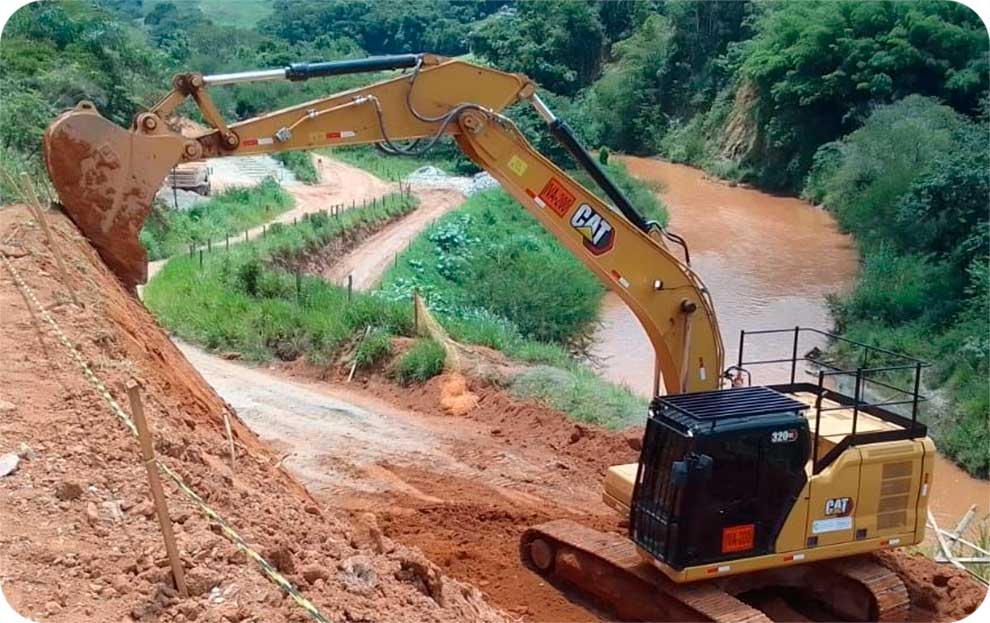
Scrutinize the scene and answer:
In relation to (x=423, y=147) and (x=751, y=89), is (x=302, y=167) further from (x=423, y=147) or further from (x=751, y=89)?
(x=423, y=147)

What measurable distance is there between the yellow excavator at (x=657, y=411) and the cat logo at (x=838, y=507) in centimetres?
2

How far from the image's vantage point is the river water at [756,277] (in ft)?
74.0

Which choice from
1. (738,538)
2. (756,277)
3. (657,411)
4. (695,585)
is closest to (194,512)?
(657,411)

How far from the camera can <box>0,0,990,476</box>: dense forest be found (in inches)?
1004

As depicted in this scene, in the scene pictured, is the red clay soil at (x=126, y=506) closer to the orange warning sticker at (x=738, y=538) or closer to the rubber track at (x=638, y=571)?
the rubber track at (x=638, y=571)

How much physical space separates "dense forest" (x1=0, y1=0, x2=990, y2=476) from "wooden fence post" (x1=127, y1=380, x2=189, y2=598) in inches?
239

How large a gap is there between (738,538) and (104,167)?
220 inches

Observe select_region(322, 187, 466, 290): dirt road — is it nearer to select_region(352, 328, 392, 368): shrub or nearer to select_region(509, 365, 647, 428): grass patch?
select_region(352, 328, 392, 368): shrub

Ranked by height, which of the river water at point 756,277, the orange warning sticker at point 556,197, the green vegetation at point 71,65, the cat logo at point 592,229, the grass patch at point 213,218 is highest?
the green vegetation at point 71,65

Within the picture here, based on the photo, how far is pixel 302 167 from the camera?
4281cm

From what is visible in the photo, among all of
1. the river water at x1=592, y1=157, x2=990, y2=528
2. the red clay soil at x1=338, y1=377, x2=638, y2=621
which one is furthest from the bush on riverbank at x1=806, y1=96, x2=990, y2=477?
the red clay soil at x1=338, y1=377, x2=638, y2=621

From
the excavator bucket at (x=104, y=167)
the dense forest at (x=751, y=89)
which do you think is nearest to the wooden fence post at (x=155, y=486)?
the excavator bucket at (x=104, y=167)

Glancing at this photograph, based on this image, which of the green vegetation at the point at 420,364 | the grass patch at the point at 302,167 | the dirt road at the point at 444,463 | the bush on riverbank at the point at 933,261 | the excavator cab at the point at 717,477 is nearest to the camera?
the excavator cab at the point at 717,477

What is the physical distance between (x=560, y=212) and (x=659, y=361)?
167cm
